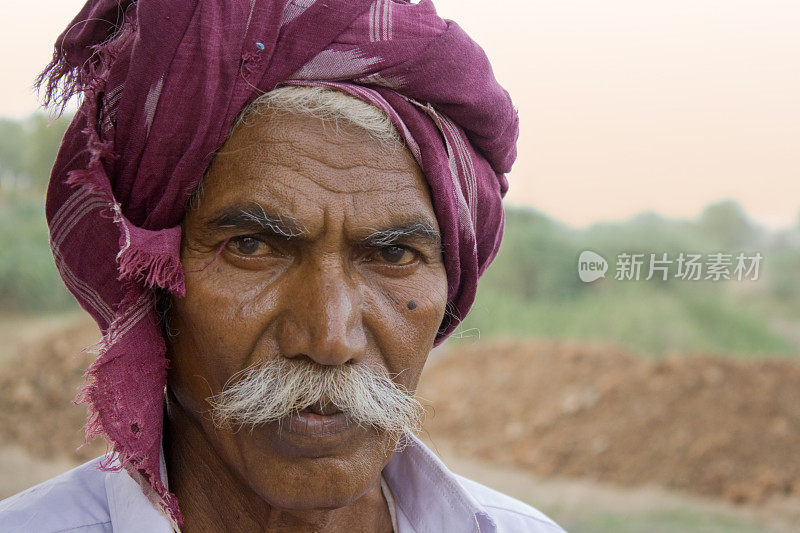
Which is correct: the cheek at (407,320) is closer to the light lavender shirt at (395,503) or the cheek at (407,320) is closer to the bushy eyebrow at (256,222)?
the bushy eyebrow at (256,222)

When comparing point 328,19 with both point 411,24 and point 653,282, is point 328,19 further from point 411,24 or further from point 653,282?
point 653,282

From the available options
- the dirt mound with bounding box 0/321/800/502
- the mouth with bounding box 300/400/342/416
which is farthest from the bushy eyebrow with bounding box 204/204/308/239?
the dirt mound with bounding box 0/321/800/502

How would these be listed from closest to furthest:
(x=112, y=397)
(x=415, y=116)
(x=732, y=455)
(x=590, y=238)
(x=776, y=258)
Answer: (x=112, y=397), (x=415, y=116), (x=732, y=455), (x=590, y=238), (x=776, y=258)

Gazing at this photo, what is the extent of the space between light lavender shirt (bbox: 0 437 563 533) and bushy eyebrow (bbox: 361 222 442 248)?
2.28ft

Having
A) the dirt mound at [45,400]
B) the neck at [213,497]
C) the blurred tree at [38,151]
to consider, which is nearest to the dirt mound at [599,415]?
the dirt mound at [45,400]

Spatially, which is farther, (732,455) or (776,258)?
(776,258)

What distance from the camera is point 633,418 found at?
8.42 metres

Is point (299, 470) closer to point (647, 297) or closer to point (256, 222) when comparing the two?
point (256, 222)

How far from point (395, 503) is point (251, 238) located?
0.94m

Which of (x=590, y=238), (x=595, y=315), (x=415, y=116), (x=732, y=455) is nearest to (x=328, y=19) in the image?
(x=415, y=116)

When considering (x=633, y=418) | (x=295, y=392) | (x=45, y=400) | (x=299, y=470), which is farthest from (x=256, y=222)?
(x=633, y=418)

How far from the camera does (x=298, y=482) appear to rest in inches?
67.7

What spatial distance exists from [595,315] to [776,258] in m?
2.93

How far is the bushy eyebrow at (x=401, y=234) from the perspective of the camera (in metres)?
1.80
